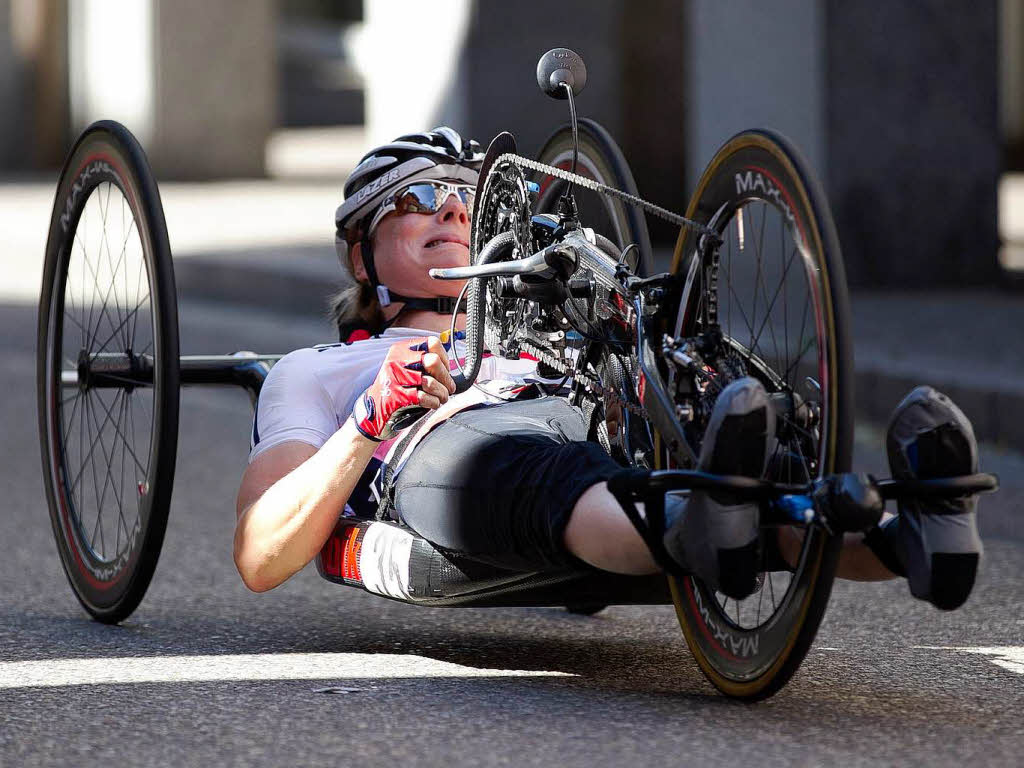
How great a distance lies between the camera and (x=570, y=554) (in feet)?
10.3

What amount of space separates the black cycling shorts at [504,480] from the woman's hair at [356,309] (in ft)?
1.69

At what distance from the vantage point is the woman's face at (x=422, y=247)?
394 centimetres

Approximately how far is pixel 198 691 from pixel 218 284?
7.78m

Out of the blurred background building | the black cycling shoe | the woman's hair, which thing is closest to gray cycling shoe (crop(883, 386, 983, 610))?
the black cycling shoe

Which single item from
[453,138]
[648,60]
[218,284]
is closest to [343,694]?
[453,138]

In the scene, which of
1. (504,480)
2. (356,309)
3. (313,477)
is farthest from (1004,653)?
(356,309)

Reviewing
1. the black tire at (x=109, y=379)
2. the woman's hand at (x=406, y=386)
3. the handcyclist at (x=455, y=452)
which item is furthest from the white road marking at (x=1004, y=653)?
the black tire at (x=109, y=379)

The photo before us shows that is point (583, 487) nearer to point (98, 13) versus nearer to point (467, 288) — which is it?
point (467, 288)

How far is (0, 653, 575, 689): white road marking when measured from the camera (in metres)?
3.47

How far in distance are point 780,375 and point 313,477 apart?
838 mm

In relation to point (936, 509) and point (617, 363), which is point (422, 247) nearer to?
point (617, 363)

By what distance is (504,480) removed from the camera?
325cm

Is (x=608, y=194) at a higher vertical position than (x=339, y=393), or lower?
higher

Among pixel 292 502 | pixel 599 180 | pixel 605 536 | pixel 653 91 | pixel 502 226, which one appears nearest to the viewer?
pixel 605 536
